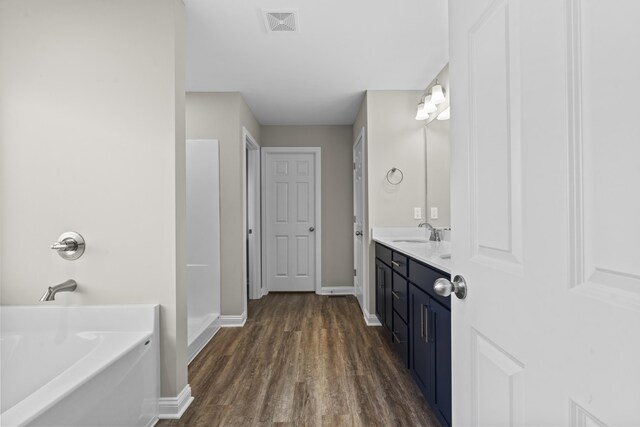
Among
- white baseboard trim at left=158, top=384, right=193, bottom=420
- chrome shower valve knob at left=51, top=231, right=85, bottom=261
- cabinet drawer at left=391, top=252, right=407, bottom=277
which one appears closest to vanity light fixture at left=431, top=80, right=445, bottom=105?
cabinet drawer at left=391, top=252, right=407, bottom=277

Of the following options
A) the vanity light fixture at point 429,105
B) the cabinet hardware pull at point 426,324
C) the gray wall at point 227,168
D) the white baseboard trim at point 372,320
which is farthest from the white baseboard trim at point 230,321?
the vanity light fixture at point 429,105

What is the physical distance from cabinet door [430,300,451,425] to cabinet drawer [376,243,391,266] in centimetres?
105

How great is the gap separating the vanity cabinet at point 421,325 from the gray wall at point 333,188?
1.87 m

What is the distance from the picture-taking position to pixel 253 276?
4.39 meters

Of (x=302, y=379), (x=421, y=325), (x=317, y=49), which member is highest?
(x=317, y=49)

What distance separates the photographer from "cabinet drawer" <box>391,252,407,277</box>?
224 centimetres

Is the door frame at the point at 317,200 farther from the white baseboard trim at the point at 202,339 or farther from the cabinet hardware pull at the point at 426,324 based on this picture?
the cabinet hardware pull at the point at 426,324

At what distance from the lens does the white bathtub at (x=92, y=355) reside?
143cm

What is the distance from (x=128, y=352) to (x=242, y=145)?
2340 millimetres

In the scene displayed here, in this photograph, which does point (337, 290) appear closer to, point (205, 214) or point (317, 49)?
point (205, 214)

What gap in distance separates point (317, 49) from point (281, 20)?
0.44 metres

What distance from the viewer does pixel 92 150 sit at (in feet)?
6.02

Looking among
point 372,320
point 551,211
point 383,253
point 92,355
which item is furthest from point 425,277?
point 372,320

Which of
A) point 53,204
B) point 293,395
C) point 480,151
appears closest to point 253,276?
point 293,395
